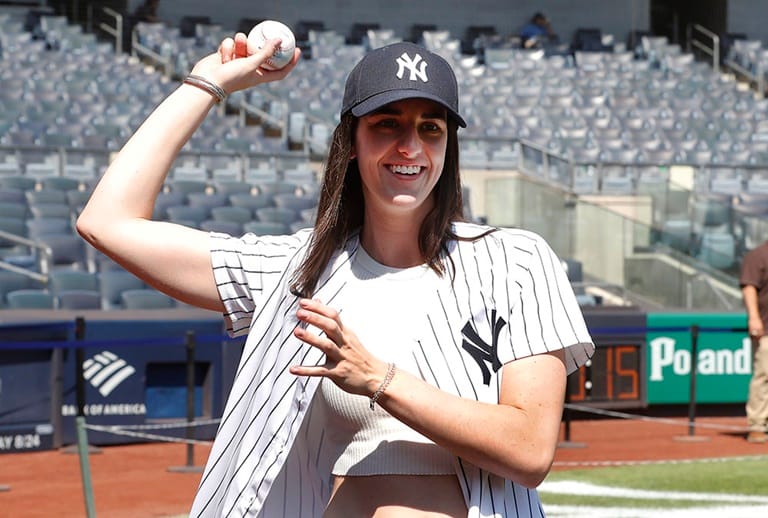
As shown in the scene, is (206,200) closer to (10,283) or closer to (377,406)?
(10,283)

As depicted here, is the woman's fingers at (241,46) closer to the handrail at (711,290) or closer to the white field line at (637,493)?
the white field line at (637,493)

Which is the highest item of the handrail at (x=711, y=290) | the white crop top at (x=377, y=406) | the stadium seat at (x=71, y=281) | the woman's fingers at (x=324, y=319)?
the woman's fingers at (x=324, y=319)

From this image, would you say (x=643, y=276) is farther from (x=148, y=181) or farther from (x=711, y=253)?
(x=148, y=181)

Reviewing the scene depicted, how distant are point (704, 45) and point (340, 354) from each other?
31918mm

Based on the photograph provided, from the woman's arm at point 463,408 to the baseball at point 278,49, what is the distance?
74cm

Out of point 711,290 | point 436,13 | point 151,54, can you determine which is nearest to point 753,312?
point 711,290

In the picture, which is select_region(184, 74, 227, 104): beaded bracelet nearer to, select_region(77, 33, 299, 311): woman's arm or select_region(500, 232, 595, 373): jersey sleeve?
select_region(77, 33, 299, 311): woman's arm

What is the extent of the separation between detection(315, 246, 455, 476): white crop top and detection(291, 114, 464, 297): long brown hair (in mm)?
69

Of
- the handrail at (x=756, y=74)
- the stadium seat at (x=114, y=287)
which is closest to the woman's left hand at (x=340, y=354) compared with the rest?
the stadium seat at (x=114, y=287)

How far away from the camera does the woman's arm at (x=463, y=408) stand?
2119 mm

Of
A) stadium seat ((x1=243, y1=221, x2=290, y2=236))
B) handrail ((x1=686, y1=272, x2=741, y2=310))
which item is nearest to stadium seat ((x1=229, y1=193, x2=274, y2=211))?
stadium seat ((x1=243, y1=221, x2=290, y2=236))

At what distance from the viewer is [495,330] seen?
2.29 metres

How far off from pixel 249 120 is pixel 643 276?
10315 mm

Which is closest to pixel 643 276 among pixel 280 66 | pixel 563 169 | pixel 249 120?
pixel 563 169
